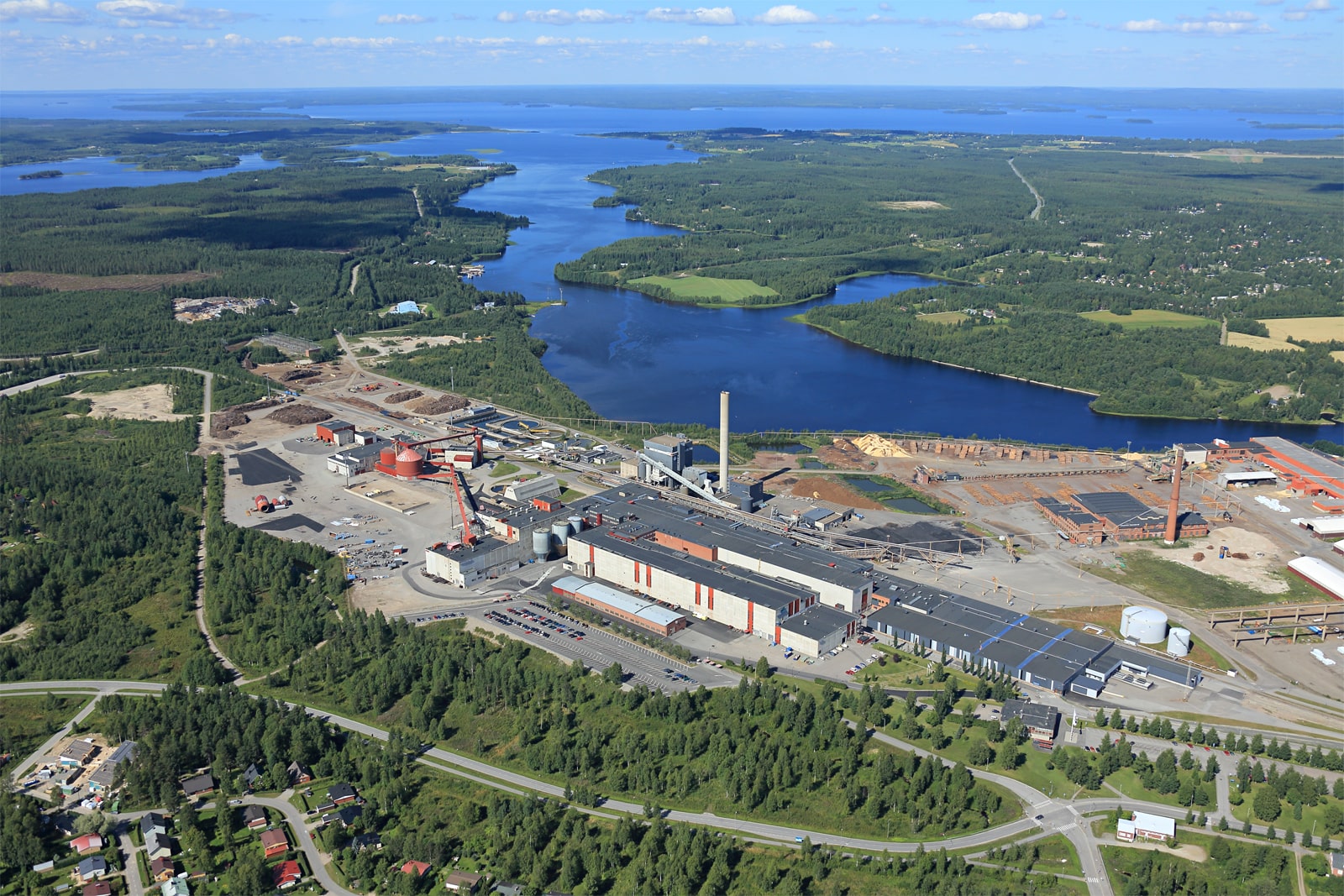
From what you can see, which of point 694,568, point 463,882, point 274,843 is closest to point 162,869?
point 274,843

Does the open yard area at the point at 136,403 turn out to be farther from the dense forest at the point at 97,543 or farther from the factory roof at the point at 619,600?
the factory roof at the point at 619,600

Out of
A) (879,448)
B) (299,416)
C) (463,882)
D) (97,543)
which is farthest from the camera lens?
(299,416)

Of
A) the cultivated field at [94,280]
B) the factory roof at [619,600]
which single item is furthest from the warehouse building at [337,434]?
the cultivated field at [94,280]

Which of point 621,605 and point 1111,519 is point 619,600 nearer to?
point 621,605

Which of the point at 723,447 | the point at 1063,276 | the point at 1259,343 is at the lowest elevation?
the point at 723,447

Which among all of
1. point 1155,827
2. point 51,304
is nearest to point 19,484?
point 51,304

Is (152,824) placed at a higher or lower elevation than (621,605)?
lower
